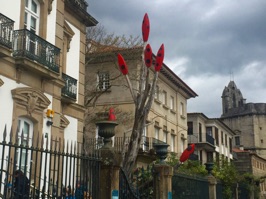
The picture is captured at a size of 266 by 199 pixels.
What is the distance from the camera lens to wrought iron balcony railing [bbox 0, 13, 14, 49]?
12219 millimetres

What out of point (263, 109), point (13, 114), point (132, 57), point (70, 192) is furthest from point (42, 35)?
point (263, 109)

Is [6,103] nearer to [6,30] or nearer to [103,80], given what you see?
[6,30]

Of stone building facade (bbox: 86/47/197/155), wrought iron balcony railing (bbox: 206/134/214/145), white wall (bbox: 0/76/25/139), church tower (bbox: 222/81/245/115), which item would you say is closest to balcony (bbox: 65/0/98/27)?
white wall (bbox: 0/76/25/139)

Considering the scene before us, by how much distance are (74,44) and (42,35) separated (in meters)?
3.56

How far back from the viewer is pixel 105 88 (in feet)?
92.7

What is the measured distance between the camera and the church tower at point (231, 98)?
3563 inches

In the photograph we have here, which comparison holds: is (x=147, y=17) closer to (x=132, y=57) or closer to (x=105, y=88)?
(x=132, y=57)

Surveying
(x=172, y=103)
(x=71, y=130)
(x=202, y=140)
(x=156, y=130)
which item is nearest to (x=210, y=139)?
(x=202, y=140)

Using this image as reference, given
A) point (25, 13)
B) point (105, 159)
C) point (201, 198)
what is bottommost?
point (201, 198)

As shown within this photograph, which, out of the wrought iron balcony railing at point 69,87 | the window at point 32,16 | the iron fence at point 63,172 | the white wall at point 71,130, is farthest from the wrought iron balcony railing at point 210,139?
the iron fence at point 63,172

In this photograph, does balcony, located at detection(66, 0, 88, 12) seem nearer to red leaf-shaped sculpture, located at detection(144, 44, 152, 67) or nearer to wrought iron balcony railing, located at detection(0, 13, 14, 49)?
wrought iron balcony railing, located at detection(0, 13, 14, 49)

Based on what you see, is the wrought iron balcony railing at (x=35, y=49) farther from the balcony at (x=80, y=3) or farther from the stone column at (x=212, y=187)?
the stone column at (x=212, y=187)

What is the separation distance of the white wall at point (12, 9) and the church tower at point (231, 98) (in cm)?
7869

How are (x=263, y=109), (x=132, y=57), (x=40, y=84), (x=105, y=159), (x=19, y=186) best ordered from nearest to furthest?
(x=19, y=186) < (x=105, y=159) < (x=40, y=84) < (x=132, y=57) < (x=263, y=109)
